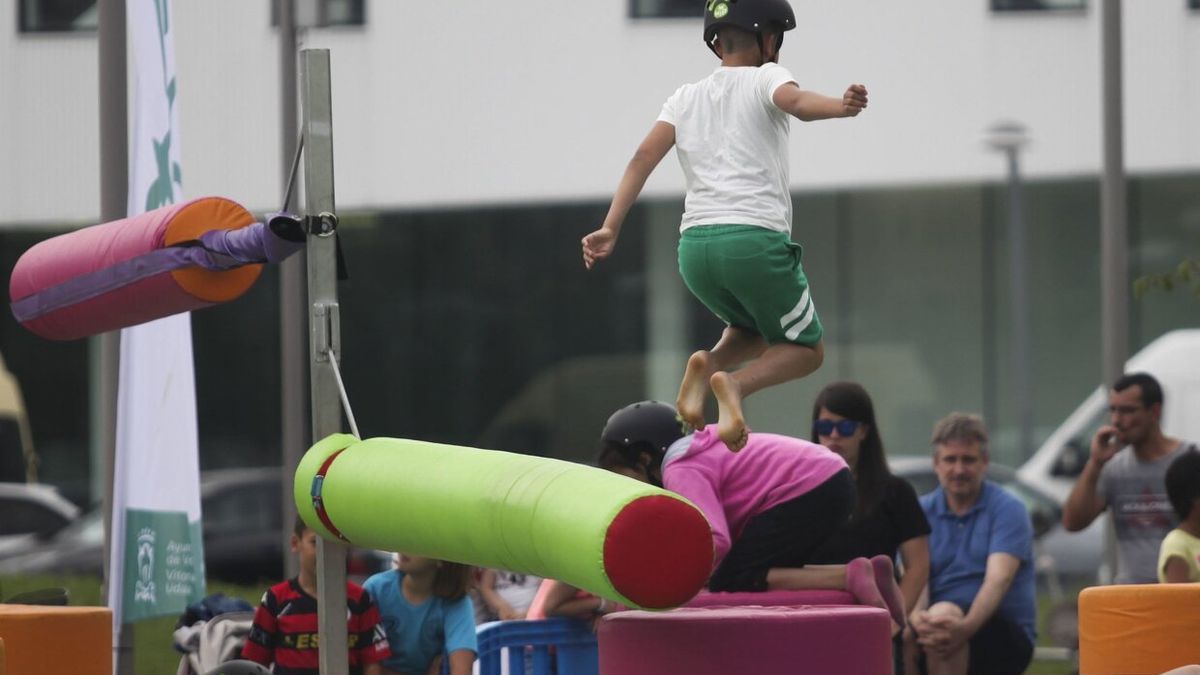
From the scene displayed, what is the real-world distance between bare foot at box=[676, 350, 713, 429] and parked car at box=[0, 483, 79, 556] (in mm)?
15959

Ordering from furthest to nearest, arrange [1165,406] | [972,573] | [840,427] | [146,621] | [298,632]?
[1165,406] → [146,621] → [972,573] → [840,427] → [298,632]

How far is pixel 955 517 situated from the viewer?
30.7 feet

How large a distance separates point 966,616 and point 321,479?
3804mm

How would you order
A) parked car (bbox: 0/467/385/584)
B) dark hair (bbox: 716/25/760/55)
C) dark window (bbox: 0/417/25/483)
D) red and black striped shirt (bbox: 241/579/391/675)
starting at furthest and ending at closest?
1. dark window (bbox: 0/417/25/483)
2. parked car (bbox: 0/467/385/584)
3. red and black striped shirt (bbox: 241/579/391/675)
4. dark hair (bbox: 716/25/760/55)

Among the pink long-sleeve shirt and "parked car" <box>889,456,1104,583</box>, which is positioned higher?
the pink long-sleeve shirt

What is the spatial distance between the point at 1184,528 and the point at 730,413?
338 centimetres

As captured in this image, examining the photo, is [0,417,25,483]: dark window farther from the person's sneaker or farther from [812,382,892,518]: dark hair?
the person's sneaker

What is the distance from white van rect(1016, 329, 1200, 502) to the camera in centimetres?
1698

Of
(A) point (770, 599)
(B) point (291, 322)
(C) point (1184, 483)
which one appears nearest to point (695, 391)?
(A) point (770, 599)

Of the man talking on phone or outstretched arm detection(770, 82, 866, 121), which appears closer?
outstretched arm detection(770, 82, 866, 121)

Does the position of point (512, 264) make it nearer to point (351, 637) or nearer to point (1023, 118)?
point (1023, 118)

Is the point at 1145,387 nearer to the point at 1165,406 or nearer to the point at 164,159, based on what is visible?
the point at 164,159

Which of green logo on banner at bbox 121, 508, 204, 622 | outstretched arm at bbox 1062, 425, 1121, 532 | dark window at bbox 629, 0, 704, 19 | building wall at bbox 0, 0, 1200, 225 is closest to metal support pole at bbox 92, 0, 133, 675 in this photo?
green logo on banner at bbox 121, 508, 204, 622

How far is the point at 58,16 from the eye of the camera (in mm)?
23719
